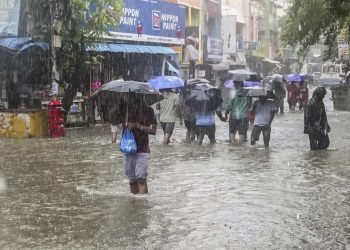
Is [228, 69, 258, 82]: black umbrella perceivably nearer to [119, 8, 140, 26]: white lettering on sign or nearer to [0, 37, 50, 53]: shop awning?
[119, 8, 140, 26]: white lettering on sign

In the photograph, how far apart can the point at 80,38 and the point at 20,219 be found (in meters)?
12.9

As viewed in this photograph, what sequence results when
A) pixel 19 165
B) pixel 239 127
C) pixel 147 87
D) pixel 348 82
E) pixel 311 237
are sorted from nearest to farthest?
pixel 311 237, pixel 147 87, pixel 19 165, pixel 239 127, pixel 348 82

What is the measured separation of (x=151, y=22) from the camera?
25984 millimetres

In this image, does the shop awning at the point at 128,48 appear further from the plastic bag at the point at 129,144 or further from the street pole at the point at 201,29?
the plastic bag at the point at 129,144

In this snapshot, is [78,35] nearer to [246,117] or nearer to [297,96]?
[246,117]

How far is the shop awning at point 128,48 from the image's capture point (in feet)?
70.8

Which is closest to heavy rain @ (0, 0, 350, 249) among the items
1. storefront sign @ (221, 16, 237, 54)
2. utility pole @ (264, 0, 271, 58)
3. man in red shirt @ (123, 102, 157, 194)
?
man in red shirt @ (123, 102, 157, 194)

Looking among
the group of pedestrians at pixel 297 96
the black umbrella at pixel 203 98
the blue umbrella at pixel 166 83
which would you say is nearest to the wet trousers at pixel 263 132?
the black umbrella at pixel 203 98

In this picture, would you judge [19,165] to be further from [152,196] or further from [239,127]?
[239,127]

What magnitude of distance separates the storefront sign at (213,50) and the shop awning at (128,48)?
10.5 meters

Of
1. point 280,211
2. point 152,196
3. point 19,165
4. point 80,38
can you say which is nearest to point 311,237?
point 280,211

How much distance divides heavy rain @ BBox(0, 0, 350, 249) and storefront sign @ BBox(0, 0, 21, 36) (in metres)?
0.04

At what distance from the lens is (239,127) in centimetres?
1589

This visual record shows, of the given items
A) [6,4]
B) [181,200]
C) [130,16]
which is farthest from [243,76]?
[181,200]
